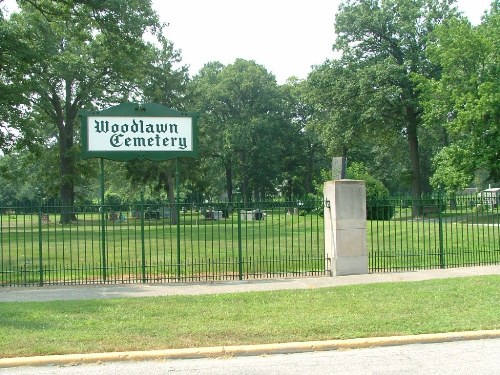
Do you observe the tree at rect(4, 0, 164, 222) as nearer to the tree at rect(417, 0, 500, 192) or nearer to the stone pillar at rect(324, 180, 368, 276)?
the stone pillar at rect(324, 180, 368, 276)

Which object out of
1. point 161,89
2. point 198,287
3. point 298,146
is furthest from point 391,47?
point 198,287

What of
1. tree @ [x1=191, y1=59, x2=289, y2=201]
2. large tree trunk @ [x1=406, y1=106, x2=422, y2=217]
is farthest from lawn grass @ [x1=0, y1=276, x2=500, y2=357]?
tree @ [x1=191, y1=59, x2=289, y2=201]

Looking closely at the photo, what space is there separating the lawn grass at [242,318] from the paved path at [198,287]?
2.98 ft

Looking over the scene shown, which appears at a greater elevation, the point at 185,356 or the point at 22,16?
the point at 22,16

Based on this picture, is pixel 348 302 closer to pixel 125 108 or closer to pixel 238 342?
pixel 238 342

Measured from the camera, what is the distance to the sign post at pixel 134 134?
13.6m

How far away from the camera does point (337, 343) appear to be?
7.64 meters

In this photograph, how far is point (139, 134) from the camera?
45.3 feet

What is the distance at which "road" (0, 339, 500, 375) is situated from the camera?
6.59 meters

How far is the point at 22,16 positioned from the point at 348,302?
3763 cm

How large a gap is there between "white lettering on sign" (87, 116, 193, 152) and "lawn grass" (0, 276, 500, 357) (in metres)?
4.37

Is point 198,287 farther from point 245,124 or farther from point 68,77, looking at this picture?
point 245,124

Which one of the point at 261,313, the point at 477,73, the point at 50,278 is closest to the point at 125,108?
the point at 50,278

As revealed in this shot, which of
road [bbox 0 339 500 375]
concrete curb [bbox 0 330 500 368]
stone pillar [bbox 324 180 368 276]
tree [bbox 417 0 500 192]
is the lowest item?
road [bbox 0 339 500 375]
